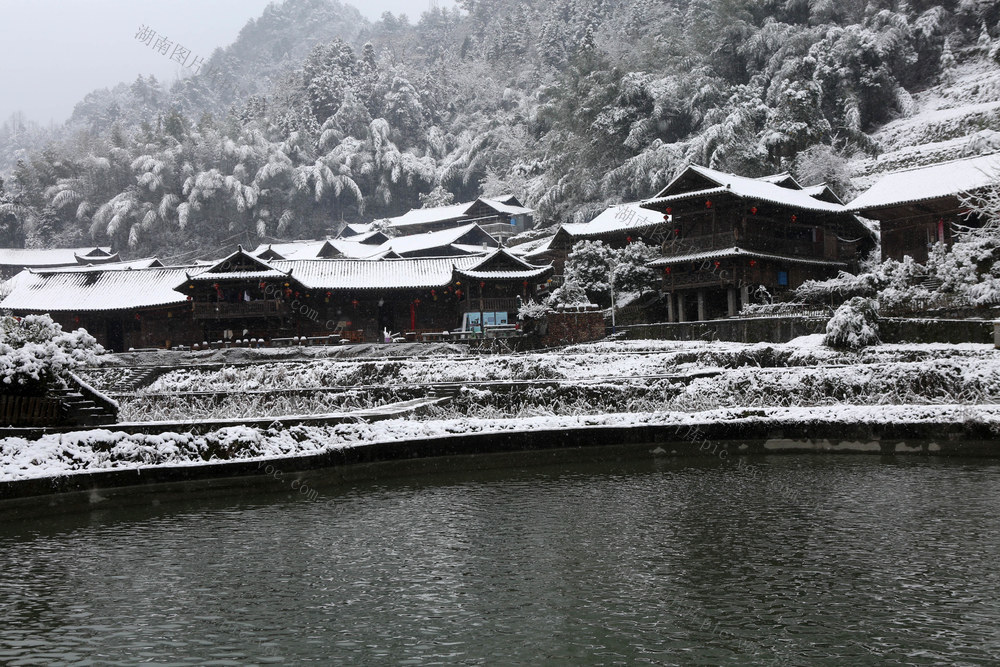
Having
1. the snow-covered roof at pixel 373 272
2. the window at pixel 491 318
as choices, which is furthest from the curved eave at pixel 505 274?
the window at pixel 491 318

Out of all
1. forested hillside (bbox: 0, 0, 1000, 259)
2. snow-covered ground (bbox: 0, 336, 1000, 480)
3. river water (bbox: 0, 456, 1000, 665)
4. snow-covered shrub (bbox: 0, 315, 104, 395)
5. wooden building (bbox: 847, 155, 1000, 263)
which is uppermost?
forested hillside (bbox: 0, 0, 1000, 259)

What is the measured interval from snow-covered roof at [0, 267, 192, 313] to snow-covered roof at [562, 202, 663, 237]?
81.5ft

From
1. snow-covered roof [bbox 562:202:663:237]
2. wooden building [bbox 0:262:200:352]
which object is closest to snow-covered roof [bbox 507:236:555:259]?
snow-covered roof [bbox 562:202:663:237]

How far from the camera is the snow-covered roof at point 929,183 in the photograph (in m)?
37.9

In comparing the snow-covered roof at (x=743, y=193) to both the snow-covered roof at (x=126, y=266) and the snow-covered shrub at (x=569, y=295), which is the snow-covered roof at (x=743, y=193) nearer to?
the snow-covered shrub at (x=569, y=295)

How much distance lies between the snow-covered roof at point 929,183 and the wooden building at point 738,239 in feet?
8.61

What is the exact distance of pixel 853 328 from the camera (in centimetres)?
2802

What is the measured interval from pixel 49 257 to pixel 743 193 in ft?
241

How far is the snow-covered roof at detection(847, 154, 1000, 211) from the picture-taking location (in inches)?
1494

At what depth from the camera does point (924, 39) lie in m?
66.4

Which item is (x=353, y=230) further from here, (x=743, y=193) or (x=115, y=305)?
(x=743, y=193)

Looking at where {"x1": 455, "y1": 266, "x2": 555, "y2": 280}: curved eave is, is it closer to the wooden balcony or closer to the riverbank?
the wooden balcony

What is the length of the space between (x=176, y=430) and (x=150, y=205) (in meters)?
87.0

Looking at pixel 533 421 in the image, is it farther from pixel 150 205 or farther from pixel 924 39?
pixel 150 205
